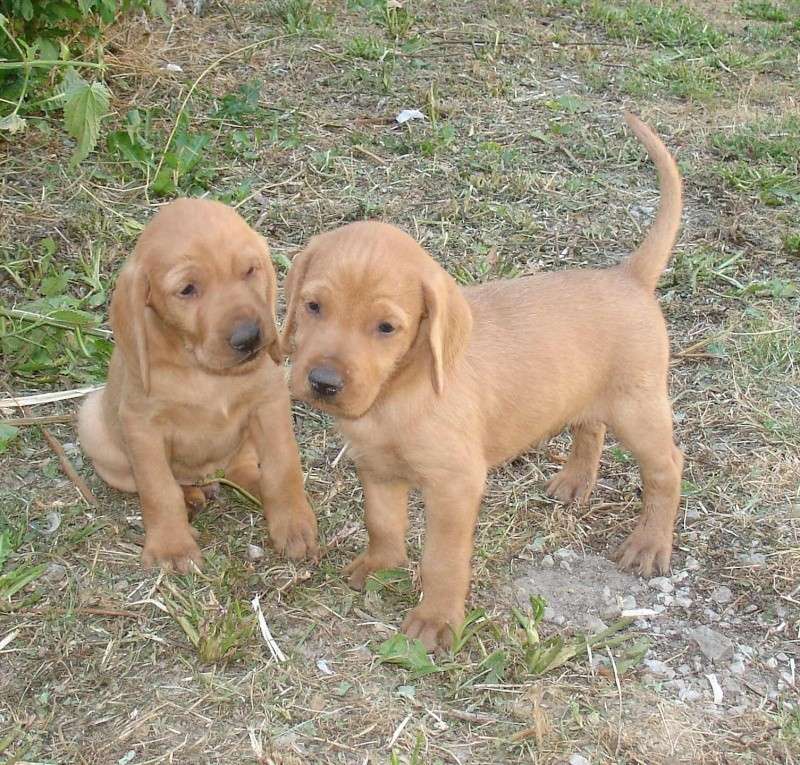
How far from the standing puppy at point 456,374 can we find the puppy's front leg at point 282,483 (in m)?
0.30

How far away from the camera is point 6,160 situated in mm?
7188

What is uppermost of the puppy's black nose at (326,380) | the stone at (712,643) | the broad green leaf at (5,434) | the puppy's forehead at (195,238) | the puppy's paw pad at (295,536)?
the puppy's forehead at (195,238)

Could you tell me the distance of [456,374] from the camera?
3986 mm

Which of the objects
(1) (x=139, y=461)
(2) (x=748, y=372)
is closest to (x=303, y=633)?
(1) (x=139, y=461)

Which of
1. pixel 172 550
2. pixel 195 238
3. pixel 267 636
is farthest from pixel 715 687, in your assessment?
pixel 195 238

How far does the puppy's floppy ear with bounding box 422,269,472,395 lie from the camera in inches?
144

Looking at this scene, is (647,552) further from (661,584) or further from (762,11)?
(762,11)

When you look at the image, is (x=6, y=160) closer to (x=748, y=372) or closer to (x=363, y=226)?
(x=363, y=226)

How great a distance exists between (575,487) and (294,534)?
4.43 ft

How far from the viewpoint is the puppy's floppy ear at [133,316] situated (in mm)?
4125

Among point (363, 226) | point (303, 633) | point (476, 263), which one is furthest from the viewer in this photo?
point (476, 263)

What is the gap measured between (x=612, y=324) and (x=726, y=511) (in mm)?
1235

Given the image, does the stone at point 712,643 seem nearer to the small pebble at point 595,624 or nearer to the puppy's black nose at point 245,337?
the small pebble at point 595,624

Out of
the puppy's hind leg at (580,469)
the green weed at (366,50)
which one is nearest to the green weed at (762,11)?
the green weed at (366,50)
